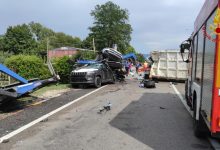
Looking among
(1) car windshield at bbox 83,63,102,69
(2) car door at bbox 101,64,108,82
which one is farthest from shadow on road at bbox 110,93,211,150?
(2) car door at bbox 101,64,108,82

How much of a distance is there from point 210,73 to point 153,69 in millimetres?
20523

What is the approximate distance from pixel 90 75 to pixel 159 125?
10940 mm

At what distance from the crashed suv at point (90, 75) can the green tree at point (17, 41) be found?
7189 cm

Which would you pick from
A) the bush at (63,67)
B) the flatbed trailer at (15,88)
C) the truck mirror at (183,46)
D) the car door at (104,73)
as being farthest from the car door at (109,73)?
the truck mirror at (183,46)

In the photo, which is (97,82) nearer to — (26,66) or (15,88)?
(26,66)

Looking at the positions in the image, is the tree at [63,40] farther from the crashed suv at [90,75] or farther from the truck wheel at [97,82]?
the truck wheel at [97,82]

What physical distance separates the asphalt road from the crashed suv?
7.40 m

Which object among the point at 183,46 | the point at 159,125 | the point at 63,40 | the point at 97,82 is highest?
the point at 63,40

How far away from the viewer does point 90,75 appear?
19391 millimetres

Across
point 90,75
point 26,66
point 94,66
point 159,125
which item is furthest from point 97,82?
point 159,125

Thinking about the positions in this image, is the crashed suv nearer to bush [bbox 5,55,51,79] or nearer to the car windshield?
the car windshield

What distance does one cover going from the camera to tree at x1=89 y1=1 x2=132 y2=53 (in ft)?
296

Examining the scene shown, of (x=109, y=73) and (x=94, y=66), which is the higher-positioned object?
(x=94, y=66)

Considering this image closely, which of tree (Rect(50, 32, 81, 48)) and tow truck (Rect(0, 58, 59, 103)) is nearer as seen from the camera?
tow truck (Rect(0, 58, 59, 103))
